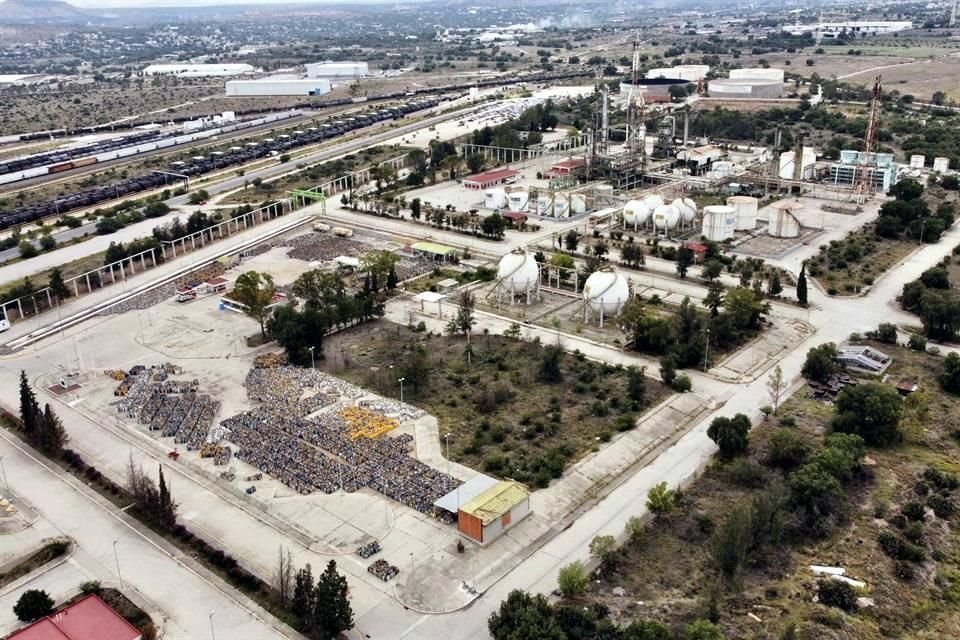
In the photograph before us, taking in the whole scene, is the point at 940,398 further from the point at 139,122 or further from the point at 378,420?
the point at 139,122

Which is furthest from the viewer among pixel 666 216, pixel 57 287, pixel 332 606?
pixel 666 216

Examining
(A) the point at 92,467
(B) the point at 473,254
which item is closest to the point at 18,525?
(A) the point at 92,467

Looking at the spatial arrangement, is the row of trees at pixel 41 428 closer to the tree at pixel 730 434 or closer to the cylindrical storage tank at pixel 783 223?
the tree at pixel 730 434

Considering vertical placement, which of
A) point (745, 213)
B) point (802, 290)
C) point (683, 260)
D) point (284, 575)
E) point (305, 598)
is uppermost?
point (745, 213)

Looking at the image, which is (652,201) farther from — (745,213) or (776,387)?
(776,387)

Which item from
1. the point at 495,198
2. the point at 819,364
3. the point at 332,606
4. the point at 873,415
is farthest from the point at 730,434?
the point at 495,198

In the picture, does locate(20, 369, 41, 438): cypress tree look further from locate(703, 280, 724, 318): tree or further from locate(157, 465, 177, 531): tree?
locate(703, 280, 724, 318): tree

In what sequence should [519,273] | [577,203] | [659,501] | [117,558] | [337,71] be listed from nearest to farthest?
[117,558]
[659,501]
[519,273]
[577,203]
[337,71]

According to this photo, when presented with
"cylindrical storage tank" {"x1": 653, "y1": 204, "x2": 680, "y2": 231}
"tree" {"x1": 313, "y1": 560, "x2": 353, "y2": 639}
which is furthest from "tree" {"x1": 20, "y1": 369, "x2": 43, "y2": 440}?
"cylindrical storage tank" {"x1": 653, "y1": 204, "x2": 680, "y2": 231}
